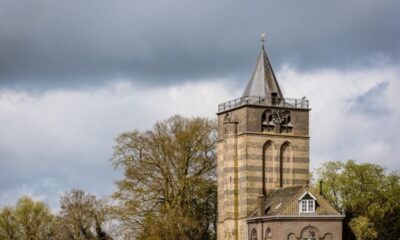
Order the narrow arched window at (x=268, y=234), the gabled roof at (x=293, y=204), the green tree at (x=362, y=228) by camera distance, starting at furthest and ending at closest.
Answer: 1. the green tree at (x=362, y=228)
2. the narrow arched window at (x=268, y=234)
3. the gabled roof at (x=293, y=204)

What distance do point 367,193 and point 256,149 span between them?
33.1 feet

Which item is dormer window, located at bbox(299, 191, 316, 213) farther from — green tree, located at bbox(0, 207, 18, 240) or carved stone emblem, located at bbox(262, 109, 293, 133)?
green tree, located at bbox(0, 207, 18, 240)

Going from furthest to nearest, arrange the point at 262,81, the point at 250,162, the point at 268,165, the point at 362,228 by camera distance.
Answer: the point at 262,81 → the point at 268,165 → the point at 250,162 → the point at 362,228

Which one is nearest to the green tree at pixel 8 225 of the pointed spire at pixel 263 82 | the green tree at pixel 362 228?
the pointed spire at pixel 263 82

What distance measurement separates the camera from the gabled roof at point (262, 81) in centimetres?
8725

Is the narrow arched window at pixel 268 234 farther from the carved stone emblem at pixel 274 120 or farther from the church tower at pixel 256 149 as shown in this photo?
the carved stone emblem at pixel 274 120

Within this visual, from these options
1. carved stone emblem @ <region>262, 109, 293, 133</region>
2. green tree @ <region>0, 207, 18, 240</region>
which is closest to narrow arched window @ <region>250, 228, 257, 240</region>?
carved stone emblem @ <region>262, 109, 293, 133</region>

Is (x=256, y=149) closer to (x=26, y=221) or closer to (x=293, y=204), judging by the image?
(x=293, y=204)

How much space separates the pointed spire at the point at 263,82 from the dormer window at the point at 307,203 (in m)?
11.1

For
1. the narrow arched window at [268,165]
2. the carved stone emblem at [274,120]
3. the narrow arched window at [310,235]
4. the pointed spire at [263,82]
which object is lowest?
the narrow arched window at [310,235]

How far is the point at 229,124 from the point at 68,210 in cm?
1929

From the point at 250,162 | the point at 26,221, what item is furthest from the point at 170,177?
the point at 26,221

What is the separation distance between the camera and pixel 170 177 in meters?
90.1

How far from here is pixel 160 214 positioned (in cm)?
8819
